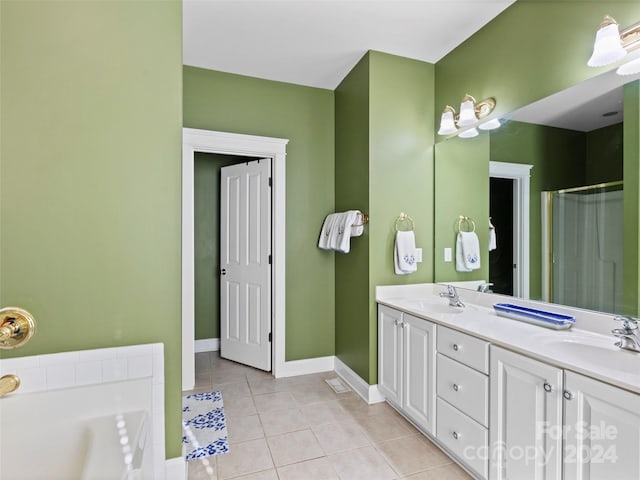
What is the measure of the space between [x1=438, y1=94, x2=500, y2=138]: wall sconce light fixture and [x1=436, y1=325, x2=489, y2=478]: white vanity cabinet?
1.50 metres

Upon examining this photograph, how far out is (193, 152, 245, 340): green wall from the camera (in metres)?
3.75

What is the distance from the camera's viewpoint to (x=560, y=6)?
183cm

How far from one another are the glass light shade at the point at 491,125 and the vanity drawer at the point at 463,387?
1619mm

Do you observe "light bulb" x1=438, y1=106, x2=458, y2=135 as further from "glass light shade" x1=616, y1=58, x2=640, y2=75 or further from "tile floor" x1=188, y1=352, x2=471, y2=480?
"tile floor" x1=188, y1=352, x2=471, y2=480

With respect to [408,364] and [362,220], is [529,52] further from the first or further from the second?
[408,364]

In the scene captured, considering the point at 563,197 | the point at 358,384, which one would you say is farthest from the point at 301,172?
the point at 563,197

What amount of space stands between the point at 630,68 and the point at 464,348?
155 centimetres

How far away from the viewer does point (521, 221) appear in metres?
2.15

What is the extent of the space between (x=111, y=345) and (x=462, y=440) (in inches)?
74.6

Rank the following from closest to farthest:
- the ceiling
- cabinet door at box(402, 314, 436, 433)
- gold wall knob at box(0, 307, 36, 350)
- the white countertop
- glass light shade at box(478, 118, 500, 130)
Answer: the white countertop → gold wall knob at box(0, 307, 36, 350) → the ceiling → cabinet door at box(402, 314, 436, 433) → glass light shade at box(478, 118, 500, 130)

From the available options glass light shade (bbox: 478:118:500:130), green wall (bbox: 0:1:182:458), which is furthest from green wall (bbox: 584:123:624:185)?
green wall (bbox: 0:1:182:458)

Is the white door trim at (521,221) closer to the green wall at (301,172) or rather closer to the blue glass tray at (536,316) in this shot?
the blue glass tray at (536,316)

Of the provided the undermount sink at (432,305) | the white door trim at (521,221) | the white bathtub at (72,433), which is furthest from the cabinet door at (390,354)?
the white bathtub at (72,433)

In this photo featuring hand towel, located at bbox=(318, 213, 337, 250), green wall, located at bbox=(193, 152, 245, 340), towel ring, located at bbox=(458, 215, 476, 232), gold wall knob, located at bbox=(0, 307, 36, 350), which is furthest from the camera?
green wall, located at bbox=(193, 152, 245, 340)
